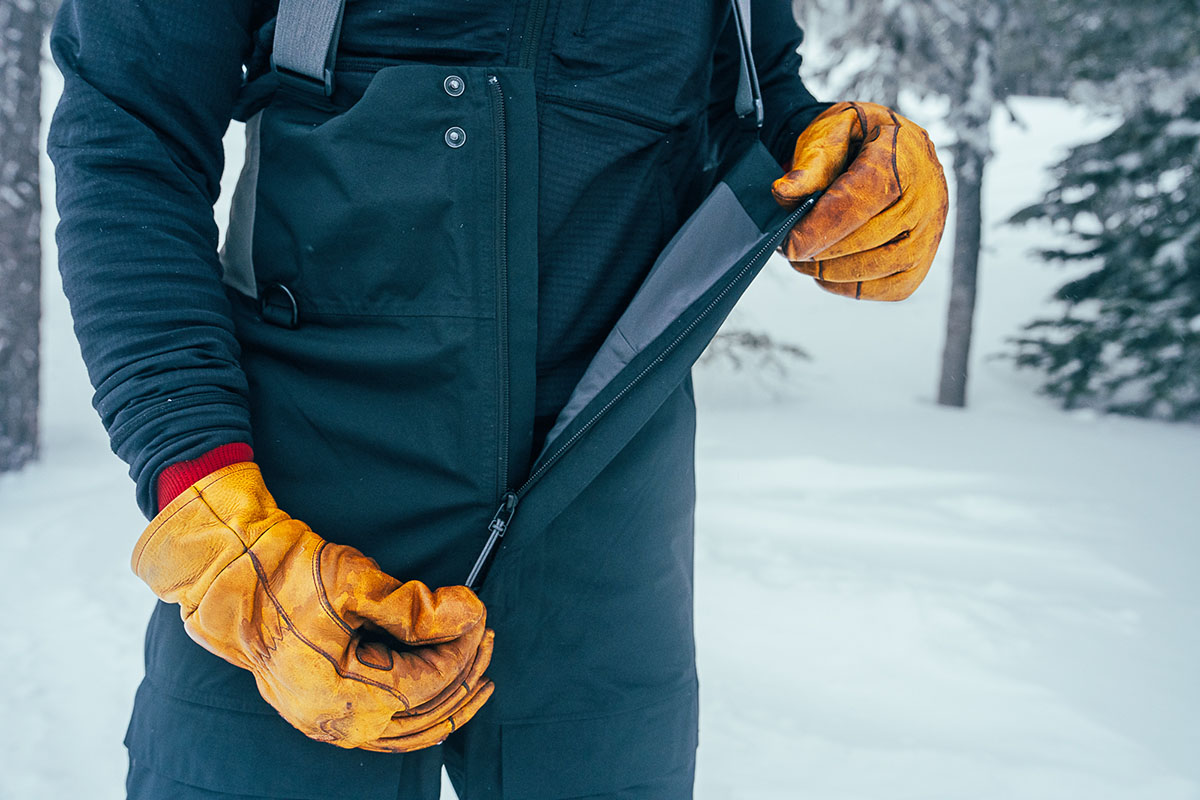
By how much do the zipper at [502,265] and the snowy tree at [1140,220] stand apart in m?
8.73

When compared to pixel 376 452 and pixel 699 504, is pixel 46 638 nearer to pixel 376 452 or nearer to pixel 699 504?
pixel 376 452

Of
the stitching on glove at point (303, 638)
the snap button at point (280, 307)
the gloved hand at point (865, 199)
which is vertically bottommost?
the stitching on glove at point (303, 638)

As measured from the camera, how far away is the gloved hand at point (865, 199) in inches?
49.4

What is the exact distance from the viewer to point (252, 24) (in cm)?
112

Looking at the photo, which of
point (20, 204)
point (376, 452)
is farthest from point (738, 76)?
point (20, 204)

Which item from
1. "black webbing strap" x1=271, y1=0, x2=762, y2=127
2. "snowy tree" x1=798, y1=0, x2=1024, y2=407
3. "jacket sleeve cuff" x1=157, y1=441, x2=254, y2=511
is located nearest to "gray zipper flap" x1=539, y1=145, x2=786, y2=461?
"jacket sleeve cuff" x1=157, y1=441, x2=254, y2=511

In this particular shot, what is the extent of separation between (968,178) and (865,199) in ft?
26.2

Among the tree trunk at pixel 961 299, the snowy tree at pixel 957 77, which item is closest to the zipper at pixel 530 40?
the snowy tree at pixel 957 77

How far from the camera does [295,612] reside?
3.09 ft

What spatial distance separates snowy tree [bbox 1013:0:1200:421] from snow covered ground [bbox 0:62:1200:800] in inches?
61.5

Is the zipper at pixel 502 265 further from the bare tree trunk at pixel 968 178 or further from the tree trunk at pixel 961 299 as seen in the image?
the tree trunk at pixel 961 299

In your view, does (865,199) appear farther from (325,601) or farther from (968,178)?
(968,178)

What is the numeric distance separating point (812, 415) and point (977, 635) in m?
4.62

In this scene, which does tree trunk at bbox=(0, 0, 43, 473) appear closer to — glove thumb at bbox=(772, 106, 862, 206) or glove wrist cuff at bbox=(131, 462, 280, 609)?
glove wrist cuff at bbox=(131, 462, 280, 609)
